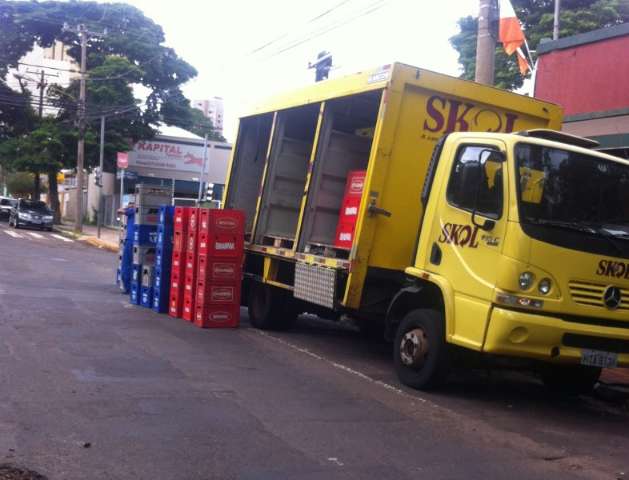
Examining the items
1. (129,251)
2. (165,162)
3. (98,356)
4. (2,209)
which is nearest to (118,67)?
(165,162)

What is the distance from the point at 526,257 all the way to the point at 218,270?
5721mm

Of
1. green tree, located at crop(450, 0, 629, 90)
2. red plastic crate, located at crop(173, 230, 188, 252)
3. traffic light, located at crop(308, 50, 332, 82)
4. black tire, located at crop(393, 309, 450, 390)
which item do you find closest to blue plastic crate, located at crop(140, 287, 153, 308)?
red plastic crate, located at crop(173, 230, 188, 252)

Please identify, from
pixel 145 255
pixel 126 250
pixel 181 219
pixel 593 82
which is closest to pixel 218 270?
pixel 181 219

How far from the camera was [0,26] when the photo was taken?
42344 mm

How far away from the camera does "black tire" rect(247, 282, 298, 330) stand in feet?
36.9

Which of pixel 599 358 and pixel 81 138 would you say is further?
pixel 81 138

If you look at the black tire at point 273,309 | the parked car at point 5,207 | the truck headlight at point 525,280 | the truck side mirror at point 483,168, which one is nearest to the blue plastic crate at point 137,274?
the black tire at point 273,309

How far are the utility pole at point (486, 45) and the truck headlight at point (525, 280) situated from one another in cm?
563

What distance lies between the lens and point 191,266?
38.4 feet

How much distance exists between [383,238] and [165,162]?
37.2m

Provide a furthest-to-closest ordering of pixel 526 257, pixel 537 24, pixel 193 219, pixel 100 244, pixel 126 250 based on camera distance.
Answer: pixel 100 244 → pixel 537 24 → pixel 126 250 → pixel 193 219 → pixel 526 257

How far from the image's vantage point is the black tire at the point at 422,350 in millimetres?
7582

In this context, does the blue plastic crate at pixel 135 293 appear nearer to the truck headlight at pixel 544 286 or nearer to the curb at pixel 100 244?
the truck headlight at pixel 544 286

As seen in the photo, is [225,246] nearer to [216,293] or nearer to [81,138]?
[216,293]
